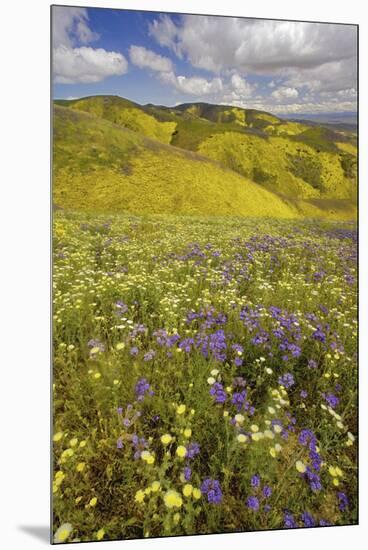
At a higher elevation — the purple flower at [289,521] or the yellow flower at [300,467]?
the yellow flower at [300,467]

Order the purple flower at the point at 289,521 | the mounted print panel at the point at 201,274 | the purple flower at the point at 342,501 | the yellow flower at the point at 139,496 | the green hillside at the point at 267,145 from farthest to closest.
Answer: the green hillside at the point at 267,145, the purple flower at the point at 342,501, the purple flower at the point at 289,521, the mounted print panel at the point at 201,274, the yellow flower at the point at 139,496

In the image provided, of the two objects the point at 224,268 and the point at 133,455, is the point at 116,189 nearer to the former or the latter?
the point at 224,268

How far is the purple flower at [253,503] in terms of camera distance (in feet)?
9.00

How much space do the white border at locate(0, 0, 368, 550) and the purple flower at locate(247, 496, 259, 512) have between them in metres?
0.24

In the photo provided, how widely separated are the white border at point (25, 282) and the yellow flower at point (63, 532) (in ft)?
0.51

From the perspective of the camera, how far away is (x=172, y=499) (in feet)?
8.61

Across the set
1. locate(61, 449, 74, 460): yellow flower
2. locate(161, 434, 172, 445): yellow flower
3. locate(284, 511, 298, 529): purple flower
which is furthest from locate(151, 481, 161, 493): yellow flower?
locate(284, 511, 298, 529): purple flower

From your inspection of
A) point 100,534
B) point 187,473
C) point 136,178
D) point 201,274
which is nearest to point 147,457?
point 187,473

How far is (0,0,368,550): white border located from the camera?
279cm

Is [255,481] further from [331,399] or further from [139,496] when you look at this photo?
[331,399]

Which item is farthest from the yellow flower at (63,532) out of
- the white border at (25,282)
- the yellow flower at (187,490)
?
the yellow flower at (187,490)

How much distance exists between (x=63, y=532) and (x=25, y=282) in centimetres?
160

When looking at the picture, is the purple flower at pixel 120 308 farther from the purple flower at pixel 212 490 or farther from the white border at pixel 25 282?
the purple flower at pixel 212 490

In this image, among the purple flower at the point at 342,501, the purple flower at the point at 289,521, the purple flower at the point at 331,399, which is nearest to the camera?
the purple flower at the point at 289,521
